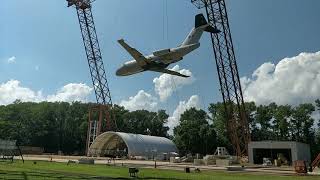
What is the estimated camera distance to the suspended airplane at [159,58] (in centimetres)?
4366

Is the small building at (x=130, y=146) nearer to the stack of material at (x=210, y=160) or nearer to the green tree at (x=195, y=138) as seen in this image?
the green tree at (x=195, y=138)

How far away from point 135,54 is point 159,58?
2.55m

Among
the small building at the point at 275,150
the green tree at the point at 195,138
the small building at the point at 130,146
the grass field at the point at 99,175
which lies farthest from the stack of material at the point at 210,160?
the green tree at the point at 195,138

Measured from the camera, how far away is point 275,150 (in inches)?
3231

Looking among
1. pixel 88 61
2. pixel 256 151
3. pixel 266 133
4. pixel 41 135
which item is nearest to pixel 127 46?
pixel 256 151

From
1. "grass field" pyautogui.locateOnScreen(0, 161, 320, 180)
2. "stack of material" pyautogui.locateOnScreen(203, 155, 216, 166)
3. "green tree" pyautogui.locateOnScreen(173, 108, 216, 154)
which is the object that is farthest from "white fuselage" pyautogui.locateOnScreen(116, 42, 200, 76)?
"green tree" pyautogui.locateOnScreen(173, 108, 216, 154)

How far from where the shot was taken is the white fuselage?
43.7m

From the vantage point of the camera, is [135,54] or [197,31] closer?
[135,54]

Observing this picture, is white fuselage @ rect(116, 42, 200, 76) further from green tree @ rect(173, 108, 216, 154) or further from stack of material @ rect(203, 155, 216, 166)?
green tree @ rect(173, 108, 216, 154)

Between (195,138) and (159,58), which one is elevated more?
(159,58)

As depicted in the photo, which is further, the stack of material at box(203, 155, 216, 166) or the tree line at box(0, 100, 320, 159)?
the tree line at box(0, 100, 320, 159)

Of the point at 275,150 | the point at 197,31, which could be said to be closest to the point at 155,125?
the point at 275,150

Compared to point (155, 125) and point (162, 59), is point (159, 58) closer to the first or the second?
point (162, 59)

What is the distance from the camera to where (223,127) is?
435 feet
